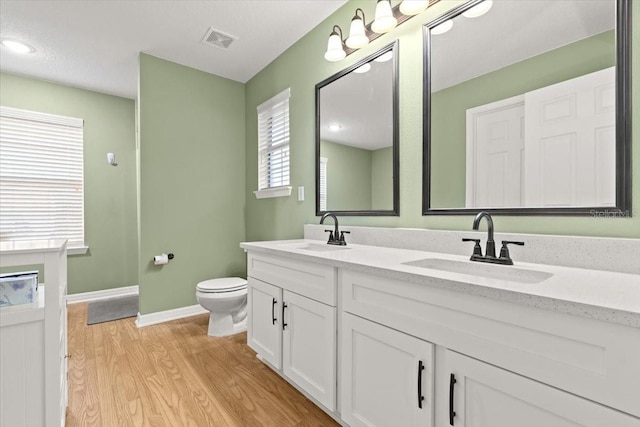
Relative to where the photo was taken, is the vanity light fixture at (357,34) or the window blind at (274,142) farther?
the window blind at (274,142)

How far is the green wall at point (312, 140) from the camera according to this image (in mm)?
1168

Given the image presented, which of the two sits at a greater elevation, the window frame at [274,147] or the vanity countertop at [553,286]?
the window frame at [274,147]

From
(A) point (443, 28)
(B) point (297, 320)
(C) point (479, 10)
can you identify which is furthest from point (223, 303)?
(C) point (479, 10)

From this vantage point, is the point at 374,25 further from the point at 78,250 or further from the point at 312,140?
the point at 78,250

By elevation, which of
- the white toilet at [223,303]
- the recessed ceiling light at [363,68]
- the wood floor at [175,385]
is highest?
the recessed ceiling light at [363,68]

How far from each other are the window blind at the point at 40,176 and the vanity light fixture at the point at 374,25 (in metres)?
3.32

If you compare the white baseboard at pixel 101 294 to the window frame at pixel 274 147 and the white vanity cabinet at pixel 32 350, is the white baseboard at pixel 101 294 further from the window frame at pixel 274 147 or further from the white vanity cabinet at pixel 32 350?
the white vanity cabinet at pixel 32 350

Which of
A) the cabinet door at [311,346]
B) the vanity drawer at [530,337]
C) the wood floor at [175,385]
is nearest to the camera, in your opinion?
the vanity drawer at [530,337]

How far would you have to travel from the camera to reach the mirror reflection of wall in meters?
1.15

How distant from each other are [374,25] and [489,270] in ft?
4.87

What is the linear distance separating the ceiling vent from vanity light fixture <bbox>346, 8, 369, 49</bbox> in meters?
1.23

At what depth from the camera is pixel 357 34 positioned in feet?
6.24

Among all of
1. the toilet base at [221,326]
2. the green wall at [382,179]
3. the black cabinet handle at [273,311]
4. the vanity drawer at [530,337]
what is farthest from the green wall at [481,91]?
the toilet base at [221,326]

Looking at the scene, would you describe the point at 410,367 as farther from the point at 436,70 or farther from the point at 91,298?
the point at 91,298
